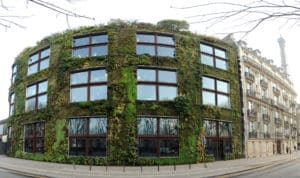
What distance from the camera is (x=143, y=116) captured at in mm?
28375

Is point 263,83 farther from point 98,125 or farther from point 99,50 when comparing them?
point 98,125

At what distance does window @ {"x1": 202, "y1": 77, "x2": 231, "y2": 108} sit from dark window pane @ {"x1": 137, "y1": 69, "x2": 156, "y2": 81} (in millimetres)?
5912

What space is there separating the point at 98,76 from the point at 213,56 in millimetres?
13009

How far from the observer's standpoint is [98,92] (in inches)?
1153

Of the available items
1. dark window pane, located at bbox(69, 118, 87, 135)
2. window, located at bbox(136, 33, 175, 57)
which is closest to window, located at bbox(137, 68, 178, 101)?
window, located at bbox(136, 33, 175, 57)

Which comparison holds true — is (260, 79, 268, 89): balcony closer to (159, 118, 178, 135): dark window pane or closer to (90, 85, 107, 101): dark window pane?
(159, 118, 178, 135): dark window pane

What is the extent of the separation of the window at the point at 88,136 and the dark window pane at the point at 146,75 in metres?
5.11

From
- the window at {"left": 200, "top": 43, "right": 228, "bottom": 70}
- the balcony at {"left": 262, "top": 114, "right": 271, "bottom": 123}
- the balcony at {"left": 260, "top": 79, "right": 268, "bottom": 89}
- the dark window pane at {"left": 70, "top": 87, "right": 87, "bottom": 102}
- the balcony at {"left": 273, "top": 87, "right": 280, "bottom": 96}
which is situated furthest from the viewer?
the balcony at {"left": 273, "top": 87, "right": 280, "bottom": 96}

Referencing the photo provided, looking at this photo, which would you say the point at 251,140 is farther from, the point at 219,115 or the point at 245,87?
the point at 219,115

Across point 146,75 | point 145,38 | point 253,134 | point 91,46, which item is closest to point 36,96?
point 91,46

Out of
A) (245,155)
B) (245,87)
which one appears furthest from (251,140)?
(245,87)

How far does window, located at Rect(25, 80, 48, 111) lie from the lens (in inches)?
1302

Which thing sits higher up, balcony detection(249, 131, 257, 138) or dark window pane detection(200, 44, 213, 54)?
dark window pane detection(200, 44, 213, 54)

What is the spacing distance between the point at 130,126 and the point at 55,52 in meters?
12.1
